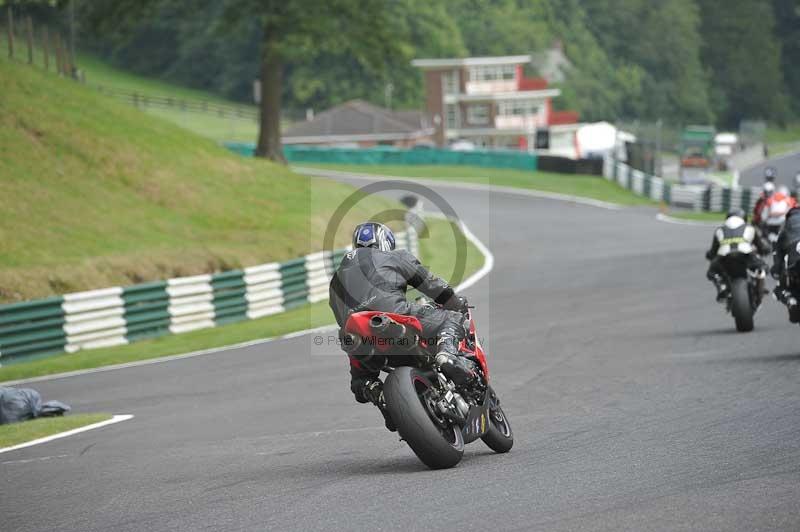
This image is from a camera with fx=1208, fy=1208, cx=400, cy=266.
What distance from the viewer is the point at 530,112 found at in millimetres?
104812

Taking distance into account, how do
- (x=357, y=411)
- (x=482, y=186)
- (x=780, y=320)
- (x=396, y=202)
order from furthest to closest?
1. (x=482, y=186)
2. (x=396, y=202)
3. (x=780, y=320)
4. (x=357, y=411)

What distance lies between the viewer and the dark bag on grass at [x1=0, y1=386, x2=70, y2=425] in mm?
11992

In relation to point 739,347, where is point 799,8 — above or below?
above

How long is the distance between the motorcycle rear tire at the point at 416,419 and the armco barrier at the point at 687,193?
37.7 meters

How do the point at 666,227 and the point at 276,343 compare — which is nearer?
the point at 276,343

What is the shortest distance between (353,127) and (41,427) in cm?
8026

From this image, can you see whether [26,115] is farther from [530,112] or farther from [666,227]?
[530,112]

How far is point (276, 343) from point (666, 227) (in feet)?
80.0

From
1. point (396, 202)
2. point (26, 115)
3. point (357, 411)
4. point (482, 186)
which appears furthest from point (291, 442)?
point (482, 186)

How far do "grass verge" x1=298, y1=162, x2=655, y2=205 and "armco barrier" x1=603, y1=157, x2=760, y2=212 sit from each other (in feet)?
1.67

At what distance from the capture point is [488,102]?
104 m

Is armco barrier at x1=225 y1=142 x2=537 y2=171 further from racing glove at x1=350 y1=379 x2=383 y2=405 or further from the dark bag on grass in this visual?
racing glove at x1=350 y1=379 x2=383 y2=405

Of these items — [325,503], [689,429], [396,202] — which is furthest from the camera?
[396,202]

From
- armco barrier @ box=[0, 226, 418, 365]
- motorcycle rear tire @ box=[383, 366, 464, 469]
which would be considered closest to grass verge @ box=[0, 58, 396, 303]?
armco barrier @ box=[0, 226, 418, 365]
